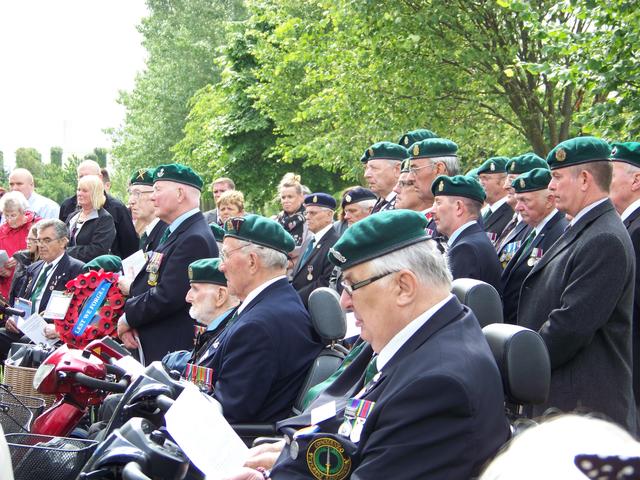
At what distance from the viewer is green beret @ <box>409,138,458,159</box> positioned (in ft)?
21.0

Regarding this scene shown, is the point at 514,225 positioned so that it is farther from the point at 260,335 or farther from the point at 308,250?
the point at 260,335

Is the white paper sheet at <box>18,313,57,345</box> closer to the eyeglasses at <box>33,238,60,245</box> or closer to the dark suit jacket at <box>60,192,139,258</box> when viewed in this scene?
the eyeglasses at <box>33,238,60,245</box>

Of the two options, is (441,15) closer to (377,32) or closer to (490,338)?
(377,32)

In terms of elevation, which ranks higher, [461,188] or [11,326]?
[461,188]

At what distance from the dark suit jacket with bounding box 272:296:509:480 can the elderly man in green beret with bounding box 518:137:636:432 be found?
1832mm

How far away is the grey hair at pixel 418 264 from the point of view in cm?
308

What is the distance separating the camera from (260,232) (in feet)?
16.2

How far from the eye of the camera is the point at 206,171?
3444 cm

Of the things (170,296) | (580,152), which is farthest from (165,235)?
(580,152)

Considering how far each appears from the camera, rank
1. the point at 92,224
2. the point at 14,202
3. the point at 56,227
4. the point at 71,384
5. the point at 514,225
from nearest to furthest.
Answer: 1. the point at 71,384
2. the point at 514,225
3. the point at 56,227
4. the point at 92,224
5. the point at 14,202

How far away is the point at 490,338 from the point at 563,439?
183cm

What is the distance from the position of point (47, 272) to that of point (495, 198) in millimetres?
4120

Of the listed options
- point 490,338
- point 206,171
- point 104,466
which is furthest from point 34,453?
point 206,171

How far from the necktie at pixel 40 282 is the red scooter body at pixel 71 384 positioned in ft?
12.3
